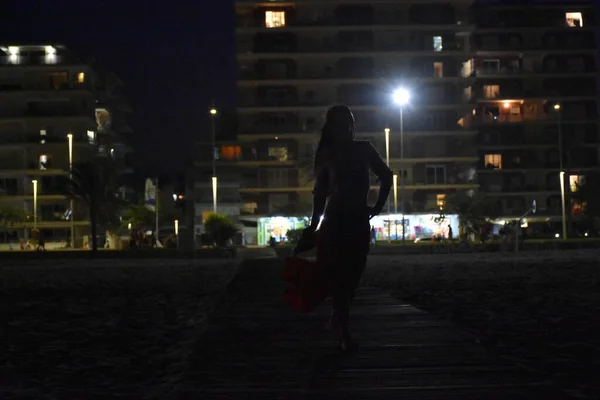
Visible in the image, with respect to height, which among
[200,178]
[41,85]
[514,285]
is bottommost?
[514,285]

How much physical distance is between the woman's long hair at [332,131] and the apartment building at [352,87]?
63943 millimetres

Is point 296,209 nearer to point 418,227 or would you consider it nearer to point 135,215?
point 418,227

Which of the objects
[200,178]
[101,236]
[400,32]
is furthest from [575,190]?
[101,236]

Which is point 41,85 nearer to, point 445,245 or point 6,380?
point 445,245

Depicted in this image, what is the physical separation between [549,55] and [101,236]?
4768 centimetres

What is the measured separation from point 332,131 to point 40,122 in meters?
72.8

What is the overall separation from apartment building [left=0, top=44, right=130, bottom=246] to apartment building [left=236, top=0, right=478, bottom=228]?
1569 cm

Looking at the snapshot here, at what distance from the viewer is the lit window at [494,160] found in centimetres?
8052

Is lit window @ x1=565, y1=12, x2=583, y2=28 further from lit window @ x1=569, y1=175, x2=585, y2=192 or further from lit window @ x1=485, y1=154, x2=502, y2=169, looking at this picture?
lit window @ x1=485, y1=154, x2=502, y2=169

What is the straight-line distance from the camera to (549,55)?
81.4 metres

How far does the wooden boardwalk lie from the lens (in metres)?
5.07

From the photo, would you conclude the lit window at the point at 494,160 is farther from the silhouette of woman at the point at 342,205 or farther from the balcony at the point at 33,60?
the silhouette of woman at the point at 342,205

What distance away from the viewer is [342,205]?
238 inches

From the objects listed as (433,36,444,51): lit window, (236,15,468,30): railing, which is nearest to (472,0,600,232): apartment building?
(433,36,444,51): lit window
